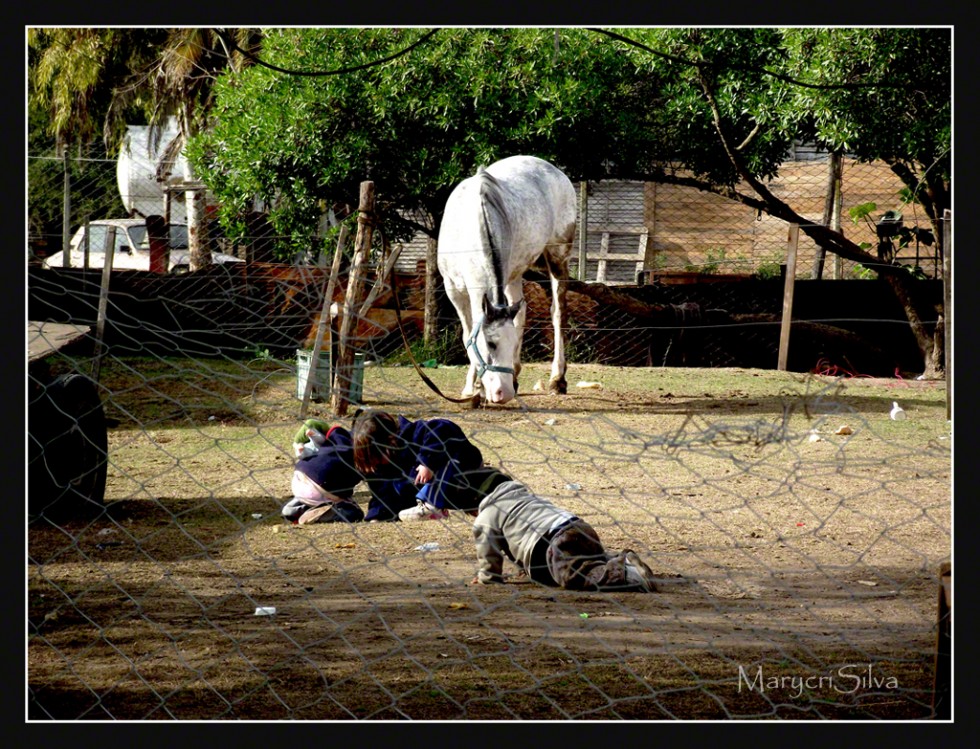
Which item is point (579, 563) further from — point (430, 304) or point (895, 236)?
A: point (895, 236)

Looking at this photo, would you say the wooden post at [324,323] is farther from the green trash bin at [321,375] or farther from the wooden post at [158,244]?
the wooden post at [158,244]

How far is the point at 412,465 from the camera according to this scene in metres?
5.89

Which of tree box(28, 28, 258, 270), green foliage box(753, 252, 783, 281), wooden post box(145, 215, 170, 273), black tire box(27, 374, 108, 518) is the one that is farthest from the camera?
tree box(28, 28, 258, 270)

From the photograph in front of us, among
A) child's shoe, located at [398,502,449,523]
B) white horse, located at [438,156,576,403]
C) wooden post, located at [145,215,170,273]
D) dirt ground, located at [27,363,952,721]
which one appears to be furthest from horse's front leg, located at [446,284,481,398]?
wooden post, located at [145,215,170,273]

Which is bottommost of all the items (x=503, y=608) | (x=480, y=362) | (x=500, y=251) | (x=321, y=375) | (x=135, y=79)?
(x=503, y=608)

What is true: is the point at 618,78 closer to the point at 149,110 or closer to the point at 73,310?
the point at 73,310

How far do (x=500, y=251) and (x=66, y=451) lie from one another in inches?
163

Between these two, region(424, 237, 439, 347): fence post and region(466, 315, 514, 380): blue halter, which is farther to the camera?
region(424, 237, 439, 347): fence post

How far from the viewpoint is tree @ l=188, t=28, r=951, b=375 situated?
10.1 metres

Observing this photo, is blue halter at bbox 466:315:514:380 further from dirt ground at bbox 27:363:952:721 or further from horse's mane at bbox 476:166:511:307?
dirt ground at bbox 27:363:952:721

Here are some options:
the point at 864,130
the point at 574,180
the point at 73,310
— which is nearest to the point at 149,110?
the point at 73,310

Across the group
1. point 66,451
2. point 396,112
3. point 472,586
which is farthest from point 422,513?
point 396,112

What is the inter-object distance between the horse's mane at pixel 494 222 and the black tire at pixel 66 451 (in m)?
3.61

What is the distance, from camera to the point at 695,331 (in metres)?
12.1
